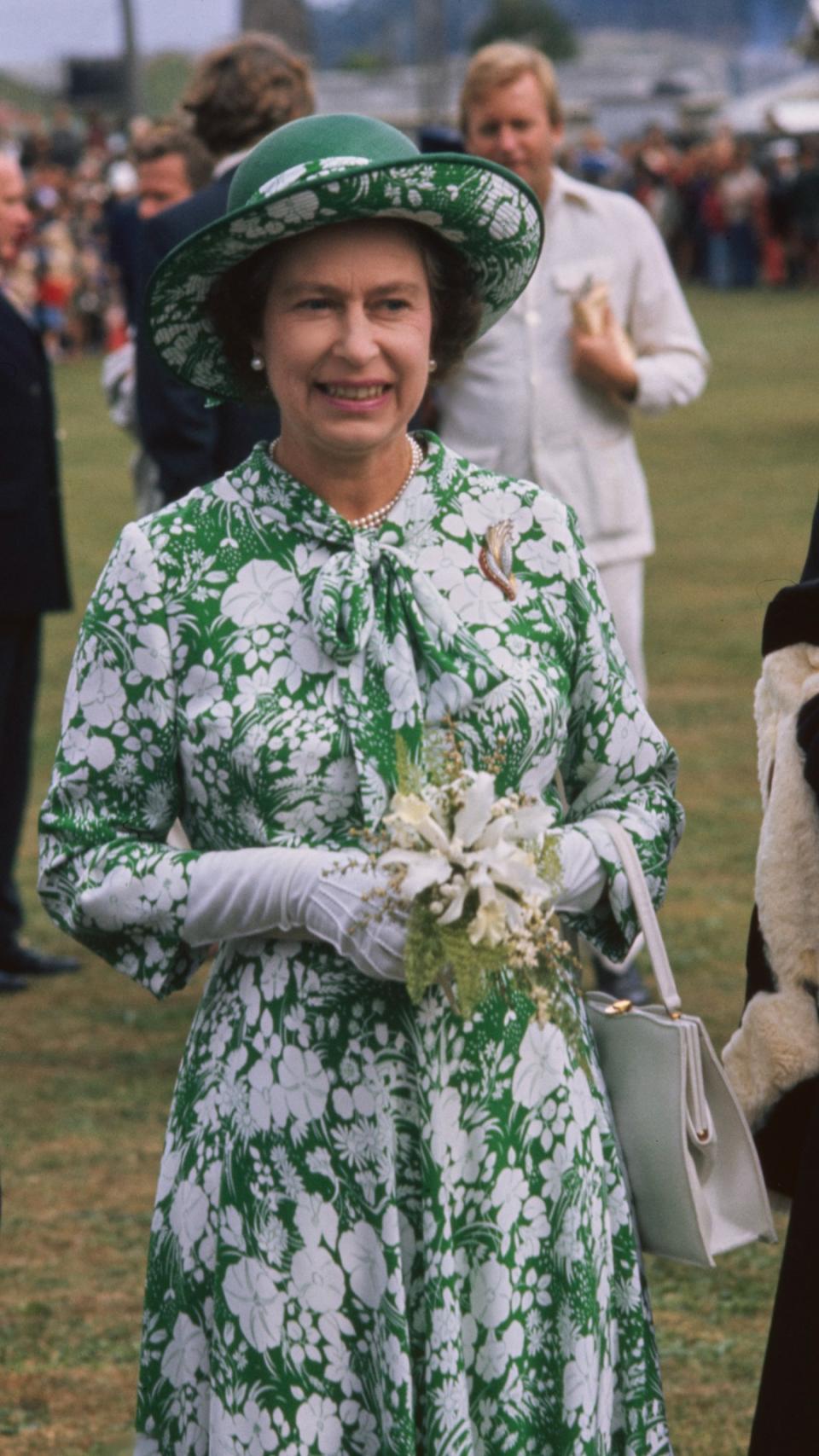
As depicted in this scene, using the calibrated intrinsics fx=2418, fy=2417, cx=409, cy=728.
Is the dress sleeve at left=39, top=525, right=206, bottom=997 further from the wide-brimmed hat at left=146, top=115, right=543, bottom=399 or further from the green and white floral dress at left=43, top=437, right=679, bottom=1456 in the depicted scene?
the wide-brimmed hat at left=146, top=115, right=543, bottom=399

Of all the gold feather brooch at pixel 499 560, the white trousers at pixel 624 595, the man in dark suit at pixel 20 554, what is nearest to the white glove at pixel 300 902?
the gold feather brooch at pixel 499 560

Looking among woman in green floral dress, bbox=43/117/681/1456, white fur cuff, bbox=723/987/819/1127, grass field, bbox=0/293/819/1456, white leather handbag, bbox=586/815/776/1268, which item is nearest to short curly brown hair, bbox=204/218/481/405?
woman in green floral dress, bbox=43/117/681/1456

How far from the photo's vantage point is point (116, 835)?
9.66 ft

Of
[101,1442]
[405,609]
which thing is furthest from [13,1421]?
[405,609]

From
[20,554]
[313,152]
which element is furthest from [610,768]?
[20,554]

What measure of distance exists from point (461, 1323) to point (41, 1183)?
9.97 feet

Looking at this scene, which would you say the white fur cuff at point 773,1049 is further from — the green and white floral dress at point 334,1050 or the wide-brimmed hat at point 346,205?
the wide-brimmed hat at point 346,205

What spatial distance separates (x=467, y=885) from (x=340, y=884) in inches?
7.6

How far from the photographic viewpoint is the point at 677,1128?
2914 mm

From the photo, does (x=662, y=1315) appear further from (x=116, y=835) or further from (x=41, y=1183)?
(x=116, y=835)

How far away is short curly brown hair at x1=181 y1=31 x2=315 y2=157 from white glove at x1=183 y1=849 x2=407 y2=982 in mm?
3303

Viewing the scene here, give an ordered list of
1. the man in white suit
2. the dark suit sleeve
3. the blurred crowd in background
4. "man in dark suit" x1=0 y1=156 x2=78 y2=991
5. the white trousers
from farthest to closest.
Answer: the blurred crowd in background → "man in dark suit" x1=0 y1=156 x2=78 y2=991 → the white trousers → the man in white suit → the dark suit sleeve

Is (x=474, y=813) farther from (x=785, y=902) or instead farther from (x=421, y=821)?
(x=785, y=902)

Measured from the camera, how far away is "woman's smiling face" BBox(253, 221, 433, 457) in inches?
113
